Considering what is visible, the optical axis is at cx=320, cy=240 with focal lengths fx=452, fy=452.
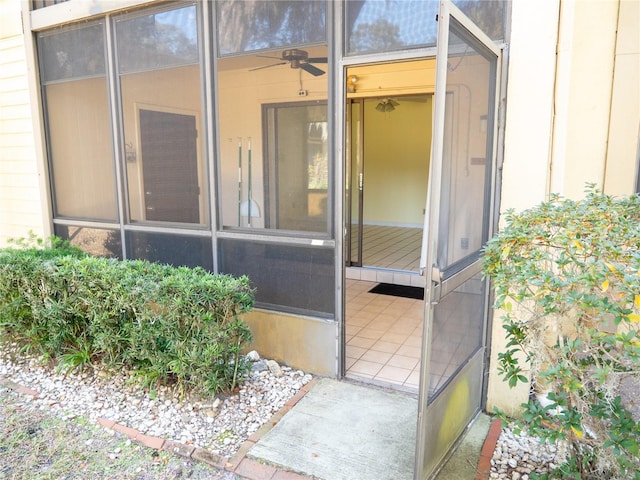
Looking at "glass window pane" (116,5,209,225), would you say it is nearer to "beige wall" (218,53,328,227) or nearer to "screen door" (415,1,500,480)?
"beige wall" (218,53,328,227)

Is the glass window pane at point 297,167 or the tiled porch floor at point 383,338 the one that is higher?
the glass window pane at point 297,167

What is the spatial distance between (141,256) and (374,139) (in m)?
6.79

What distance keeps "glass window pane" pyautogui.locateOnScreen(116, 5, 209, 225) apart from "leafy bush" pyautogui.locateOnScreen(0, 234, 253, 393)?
0.77m

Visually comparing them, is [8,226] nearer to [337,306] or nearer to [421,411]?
[337,306]

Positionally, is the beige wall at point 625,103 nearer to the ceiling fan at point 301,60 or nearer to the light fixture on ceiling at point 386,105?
the ceiling fan at point 301,60

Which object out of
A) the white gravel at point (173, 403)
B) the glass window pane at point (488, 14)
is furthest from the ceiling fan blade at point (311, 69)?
the white gravel at point (173, 403)

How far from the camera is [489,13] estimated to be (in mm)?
2590

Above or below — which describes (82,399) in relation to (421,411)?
below

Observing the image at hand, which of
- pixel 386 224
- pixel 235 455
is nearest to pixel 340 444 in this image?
pixel 235 455

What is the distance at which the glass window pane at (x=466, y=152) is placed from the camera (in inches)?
77.3

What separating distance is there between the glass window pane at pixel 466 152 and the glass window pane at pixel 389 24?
556mm

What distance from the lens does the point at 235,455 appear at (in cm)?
245

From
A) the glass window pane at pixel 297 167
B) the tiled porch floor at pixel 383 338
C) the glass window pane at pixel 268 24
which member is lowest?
the tiled porch floor at pixel 383 338

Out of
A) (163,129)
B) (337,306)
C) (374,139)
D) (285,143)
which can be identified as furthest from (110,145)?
(374,139)
